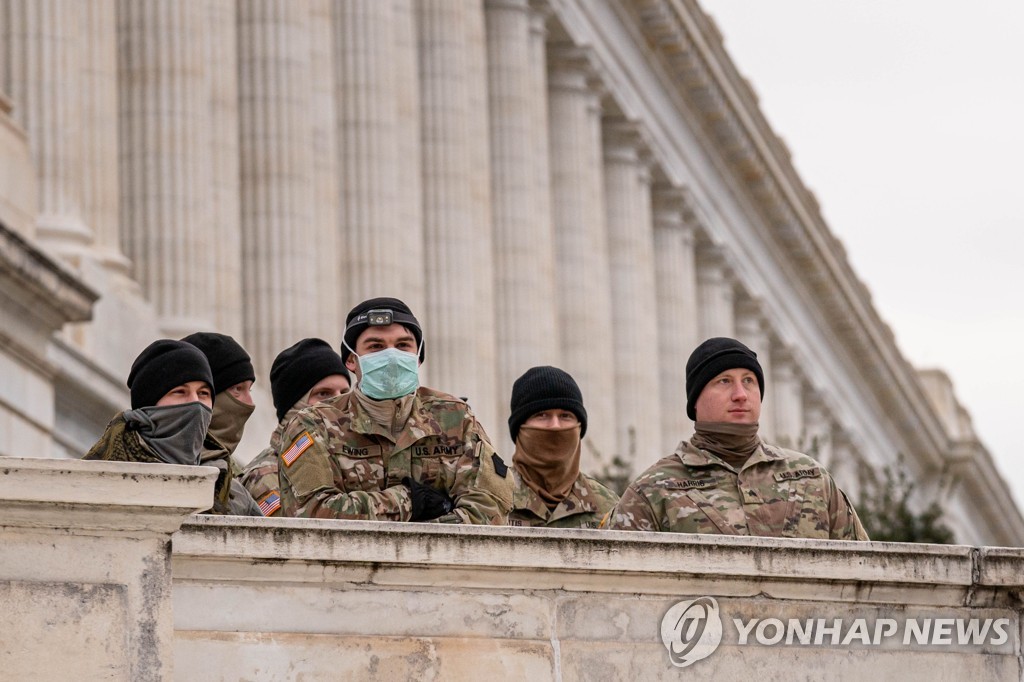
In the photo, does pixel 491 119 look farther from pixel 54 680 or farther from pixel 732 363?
pixel 54 680

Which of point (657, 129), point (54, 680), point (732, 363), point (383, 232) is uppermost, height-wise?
point (657, 129)

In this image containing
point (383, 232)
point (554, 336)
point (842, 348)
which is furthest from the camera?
point (842, 348)

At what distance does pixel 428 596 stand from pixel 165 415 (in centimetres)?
127

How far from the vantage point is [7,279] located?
21.2m

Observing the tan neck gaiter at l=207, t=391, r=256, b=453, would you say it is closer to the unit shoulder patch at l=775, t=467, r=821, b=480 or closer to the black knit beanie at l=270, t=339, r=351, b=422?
the black knit beanie at l=270, t=339, r=351, b=422

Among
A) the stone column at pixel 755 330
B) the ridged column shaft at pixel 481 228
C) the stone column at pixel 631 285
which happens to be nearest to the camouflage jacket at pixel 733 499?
the ridged column shaft at pixel 481 228

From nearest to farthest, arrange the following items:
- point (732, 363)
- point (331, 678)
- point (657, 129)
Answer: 1. point (331, 678)
2. point (732, 363)
3. point (657, 129)

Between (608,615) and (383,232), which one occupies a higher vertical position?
(383,232)

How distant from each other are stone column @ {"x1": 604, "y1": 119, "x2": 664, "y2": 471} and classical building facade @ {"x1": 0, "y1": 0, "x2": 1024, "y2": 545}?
0.07 metres

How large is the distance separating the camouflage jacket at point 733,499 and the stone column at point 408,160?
26.3 metres

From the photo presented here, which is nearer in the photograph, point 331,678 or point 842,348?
point 331,678

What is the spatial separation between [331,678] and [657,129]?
47.2 meters

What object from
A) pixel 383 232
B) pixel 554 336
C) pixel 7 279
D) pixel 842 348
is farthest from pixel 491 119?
pixel 842 348

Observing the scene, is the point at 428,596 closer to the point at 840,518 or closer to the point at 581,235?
the point at 840,518
